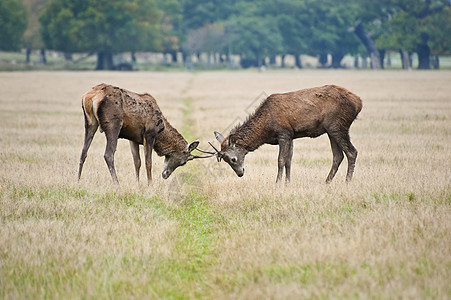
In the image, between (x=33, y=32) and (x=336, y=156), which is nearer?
(x=336, y=156)

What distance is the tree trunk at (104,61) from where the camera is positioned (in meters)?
92.8

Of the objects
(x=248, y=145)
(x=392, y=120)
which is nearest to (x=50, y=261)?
(x=248, y=145)

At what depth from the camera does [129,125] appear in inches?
425

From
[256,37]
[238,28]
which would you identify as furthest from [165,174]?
[238,28]

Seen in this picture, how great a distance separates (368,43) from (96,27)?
4796cm

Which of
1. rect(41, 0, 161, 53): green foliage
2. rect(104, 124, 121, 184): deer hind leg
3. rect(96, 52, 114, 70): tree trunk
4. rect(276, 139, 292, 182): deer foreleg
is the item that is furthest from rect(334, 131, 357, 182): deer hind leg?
rect(96, 52, 114, 70): tree trunk

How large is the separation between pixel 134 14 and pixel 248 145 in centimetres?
8431

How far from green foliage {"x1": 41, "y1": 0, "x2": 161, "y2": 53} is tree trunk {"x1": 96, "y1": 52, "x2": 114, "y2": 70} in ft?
9.01

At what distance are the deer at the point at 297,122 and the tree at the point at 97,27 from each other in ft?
259

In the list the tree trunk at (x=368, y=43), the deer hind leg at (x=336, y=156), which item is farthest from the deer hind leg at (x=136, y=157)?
the tree trunk at (x=368, y=43)

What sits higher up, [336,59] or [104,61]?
[104,61]

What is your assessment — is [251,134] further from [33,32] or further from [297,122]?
[33,32]

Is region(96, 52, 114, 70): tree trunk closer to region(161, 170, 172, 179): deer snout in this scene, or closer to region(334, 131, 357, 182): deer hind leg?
region(161, 170, 172, 179): deer snout

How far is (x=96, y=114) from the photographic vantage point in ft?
34.0
